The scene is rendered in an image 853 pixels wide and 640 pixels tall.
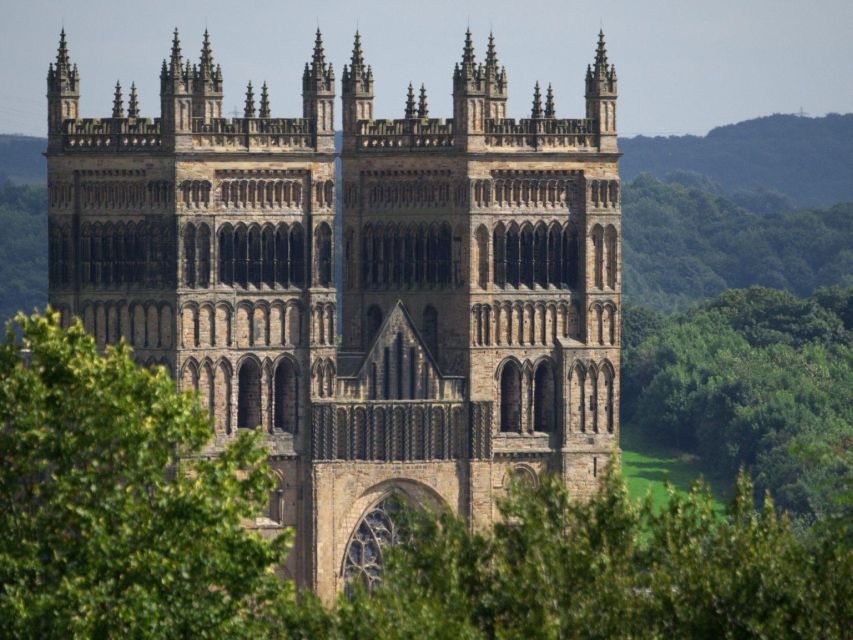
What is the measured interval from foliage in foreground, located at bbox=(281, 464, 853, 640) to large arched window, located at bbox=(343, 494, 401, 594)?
30415 mm

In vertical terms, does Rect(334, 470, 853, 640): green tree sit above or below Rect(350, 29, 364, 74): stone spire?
below

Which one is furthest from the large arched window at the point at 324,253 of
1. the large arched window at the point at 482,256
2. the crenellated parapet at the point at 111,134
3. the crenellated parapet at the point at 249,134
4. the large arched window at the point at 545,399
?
the large arched window at the point at 545,399

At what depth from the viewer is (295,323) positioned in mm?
112250

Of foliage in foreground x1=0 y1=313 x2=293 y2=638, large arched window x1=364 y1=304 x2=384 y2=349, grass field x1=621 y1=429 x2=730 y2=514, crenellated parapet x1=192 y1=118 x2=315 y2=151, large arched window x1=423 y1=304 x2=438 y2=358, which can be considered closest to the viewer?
foliage in foreground x1=0 y1=313 x2=293 y2=638

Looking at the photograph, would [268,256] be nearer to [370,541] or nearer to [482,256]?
[482,256]

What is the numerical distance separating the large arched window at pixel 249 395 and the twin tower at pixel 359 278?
0.26ft

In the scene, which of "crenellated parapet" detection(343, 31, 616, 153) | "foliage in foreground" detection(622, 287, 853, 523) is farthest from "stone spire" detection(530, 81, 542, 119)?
"foliage in foreground" detection(622, 287, 853, 523)

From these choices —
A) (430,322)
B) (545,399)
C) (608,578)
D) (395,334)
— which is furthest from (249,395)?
(608,578)

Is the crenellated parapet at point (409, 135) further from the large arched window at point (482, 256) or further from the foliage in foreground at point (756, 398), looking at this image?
the foliage in foreground at point (756, 398)

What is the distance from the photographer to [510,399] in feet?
377

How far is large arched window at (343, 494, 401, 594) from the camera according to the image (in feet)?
370

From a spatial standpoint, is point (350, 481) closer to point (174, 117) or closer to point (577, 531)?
point (174, 117)

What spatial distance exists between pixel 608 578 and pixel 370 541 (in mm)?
37821

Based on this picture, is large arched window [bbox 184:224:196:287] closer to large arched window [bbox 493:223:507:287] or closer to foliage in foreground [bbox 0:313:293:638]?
large arched window [bbox 493:223:507:287]
